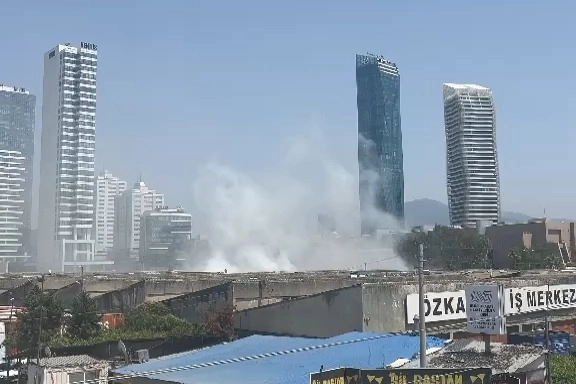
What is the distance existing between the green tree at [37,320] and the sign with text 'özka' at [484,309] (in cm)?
2651

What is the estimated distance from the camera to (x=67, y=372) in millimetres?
21812

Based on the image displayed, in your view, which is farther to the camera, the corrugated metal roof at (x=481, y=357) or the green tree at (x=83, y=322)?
the green tree at (x=83, y=322)

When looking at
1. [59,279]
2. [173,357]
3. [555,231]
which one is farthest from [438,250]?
[173,357]

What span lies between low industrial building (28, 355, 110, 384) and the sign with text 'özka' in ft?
42.9

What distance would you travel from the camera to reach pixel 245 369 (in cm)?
1945

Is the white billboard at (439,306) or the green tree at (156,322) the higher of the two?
the white billboard at (439,306)

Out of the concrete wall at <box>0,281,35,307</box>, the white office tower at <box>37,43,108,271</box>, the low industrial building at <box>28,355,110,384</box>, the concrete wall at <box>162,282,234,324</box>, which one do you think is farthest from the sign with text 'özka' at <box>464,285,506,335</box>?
the white office tower at <box>37,43,108,271</box>

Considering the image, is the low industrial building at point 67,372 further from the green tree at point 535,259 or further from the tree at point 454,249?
the tree at point 454,249

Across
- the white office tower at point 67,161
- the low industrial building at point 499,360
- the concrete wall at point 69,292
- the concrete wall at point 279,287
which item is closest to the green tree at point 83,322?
the concrete wall at point 279,287

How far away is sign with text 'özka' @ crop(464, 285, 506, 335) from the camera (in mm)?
21641

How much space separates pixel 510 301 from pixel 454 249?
94.7 metres

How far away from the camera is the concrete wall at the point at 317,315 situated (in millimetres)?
28094

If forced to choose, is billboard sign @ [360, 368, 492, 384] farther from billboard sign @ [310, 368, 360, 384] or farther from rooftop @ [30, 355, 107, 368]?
rooftop @ [30, 355, 107, 368]

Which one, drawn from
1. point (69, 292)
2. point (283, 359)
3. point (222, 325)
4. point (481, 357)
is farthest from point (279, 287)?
point (481, 357)
